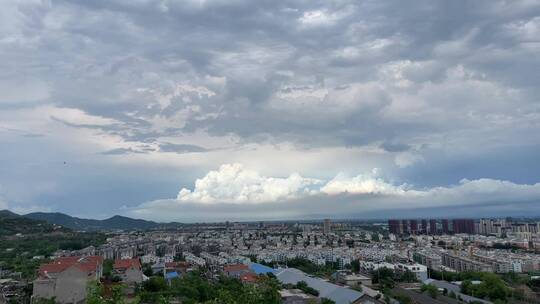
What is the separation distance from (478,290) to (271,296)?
22.8 metres

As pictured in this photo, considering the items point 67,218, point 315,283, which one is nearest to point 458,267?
point 315,283

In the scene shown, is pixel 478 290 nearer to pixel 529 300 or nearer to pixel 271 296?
pixel 529 300

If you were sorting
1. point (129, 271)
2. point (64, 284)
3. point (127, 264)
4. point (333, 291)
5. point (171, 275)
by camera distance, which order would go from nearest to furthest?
point (64, 284), point (333, 291), point (129, 271), point (127, 264), point (171, 275)

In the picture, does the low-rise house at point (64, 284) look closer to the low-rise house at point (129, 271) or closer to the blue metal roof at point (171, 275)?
the low-rise house at point (129, 271)

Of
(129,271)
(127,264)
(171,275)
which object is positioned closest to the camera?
(129,271)

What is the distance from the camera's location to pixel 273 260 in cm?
5328

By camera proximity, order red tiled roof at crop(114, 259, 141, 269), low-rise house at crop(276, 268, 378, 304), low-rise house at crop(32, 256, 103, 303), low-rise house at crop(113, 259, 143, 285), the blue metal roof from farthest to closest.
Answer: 1. the blue metal roof
2. red tiled roof at crop(114, 259, 141, 269)
3. low-rise house at crop(113, 259, 143, 285)
4. low-rise house at crop(276, 268, 378, 304)
5. low-rise house at crop(32, 256, 103, 303)

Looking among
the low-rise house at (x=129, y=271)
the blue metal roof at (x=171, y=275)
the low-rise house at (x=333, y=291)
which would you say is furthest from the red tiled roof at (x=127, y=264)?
the low-rise house at (x=333, y=291)

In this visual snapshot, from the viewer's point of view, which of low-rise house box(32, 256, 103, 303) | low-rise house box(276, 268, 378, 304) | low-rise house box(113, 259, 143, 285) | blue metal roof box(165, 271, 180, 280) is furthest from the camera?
blue metal roof box(165, 271, 180, 280)

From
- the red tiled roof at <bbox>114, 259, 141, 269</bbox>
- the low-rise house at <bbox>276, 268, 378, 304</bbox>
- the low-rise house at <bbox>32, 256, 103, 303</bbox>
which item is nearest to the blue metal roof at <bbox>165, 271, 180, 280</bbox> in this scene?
the red tiled roof at <bbox>114, 259, 141, 269</bbox>

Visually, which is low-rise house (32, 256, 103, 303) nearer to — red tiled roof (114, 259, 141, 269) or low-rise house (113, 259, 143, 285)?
low-rise house (113, 259, 143, 285)

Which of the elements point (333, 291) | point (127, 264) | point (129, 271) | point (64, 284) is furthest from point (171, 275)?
point (333, 291)

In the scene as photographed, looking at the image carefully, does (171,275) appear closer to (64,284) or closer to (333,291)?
(64,284)

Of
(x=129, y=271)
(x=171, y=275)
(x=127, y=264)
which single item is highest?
(x=127, y=264)
